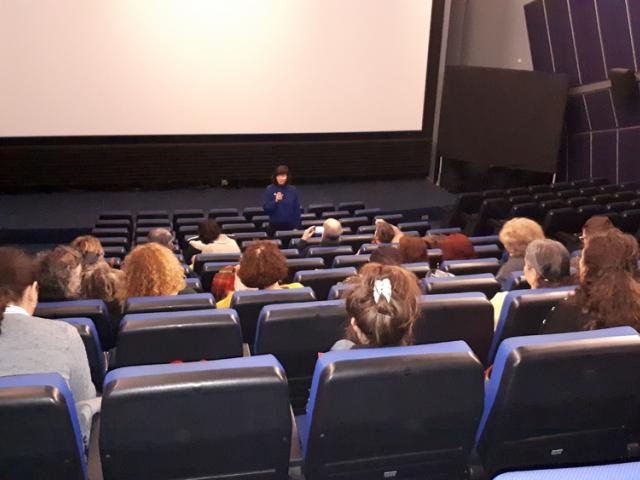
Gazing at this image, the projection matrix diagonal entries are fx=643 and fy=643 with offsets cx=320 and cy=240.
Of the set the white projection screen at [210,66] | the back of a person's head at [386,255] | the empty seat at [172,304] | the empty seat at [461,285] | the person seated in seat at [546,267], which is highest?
the white projection screen at [210,66]

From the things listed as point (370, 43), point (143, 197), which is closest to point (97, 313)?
point (143, 197)

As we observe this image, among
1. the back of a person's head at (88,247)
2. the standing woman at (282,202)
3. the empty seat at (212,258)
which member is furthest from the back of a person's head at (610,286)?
the standing woman at (282,202)

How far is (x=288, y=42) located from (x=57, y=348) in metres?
10.1

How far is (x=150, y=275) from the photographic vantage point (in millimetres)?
3689

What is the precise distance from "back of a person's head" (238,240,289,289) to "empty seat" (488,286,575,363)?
1.24 m

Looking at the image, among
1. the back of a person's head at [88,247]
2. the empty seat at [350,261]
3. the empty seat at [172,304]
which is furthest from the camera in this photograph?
the empty seat at [350,261]

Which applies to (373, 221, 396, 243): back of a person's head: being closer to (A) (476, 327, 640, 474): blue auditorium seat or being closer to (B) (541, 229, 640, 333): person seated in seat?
(B) (541, 229, 640, 333): person seated in seat

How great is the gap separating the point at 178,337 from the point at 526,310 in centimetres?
153

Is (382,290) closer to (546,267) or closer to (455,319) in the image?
(455,319)

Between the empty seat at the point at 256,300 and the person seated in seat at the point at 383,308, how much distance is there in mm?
1074

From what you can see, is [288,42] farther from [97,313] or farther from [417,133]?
[97,313]

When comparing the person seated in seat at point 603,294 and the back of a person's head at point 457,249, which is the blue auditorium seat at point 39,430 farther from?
the back of a person's head at point 457,249

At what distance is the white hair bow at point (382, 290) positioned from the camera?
215 cm

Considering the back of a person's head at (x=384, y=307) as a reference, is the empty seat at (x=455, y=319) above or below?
below
